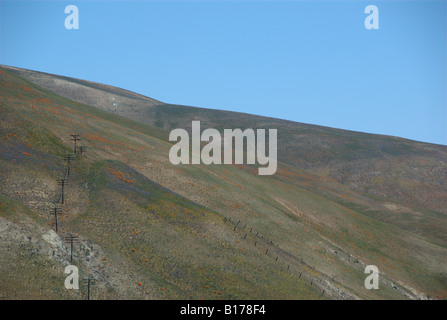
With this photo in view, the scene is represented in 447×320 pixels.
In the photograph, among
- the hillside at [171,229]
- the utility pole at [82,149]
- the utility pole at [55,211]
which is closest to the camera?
the hillside at [171,229]

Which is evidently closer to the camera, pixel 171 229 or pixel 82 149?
pixel 171 229

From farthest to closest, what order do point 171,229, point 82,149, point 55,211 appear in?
1. point 82,149
2. point 171,229
3. point 55,211

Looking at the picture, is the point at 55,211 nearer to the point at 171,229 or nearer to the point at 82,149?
the point at 171,229

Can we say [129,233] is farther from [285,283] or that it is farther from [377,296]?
[377,296]

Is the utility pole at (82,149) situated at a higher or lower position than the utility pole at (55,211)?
higher

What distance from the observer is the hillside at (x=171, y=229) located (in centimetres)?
3372

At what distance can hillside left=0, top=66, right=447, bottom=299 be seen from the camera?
111 ft

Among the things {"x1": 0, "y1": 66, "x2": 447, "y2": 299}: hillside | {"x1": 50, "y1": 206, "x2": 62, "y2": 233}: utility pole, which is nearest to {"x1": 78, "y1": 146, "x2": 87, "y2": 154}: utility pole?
{"x1": 0, "y1": 66, "x2": 447, "y2": 299}: hillside

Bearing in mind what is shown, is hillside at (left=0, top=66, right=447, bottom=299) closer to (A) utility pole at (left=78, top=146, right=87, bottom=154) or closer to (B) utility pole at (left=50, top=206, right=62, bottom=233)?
(B) utility pole at (left=50, top=206, right=62, bottom=233)

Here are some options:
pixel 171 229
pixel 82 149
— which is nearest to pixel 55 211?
pixel 171 229

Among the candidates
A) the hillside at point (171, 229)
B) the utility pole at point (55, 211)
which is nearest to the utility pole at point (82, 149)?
the hillside at point (171, 229)

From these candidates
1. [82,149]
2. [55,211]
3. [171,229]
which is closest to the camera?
[55,211]

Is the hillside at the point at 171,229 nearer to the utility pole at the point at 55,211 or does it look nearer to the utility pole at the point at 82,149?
the utility pole at the point at 55,211

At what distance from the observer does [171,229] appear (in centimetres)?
4209
